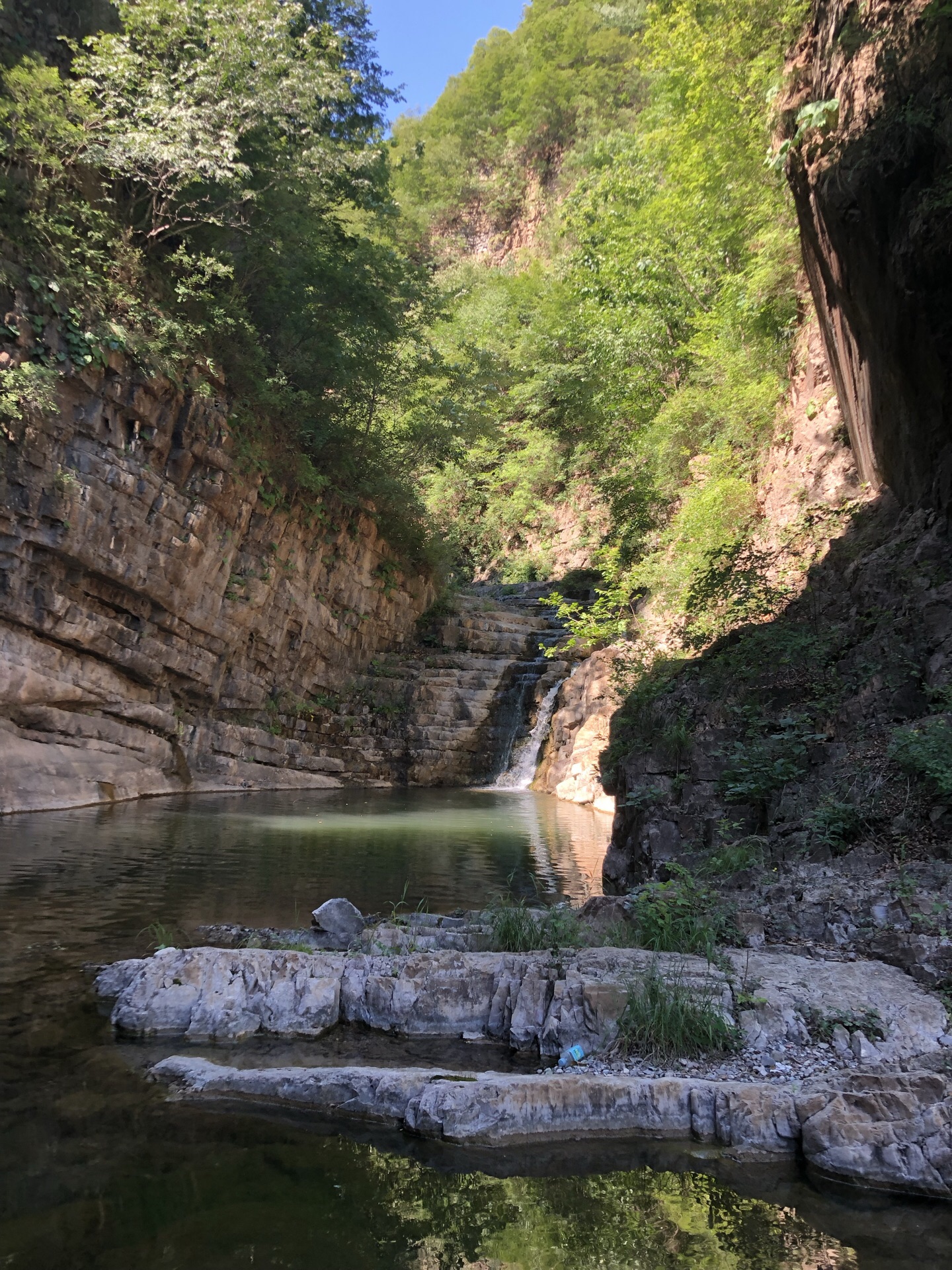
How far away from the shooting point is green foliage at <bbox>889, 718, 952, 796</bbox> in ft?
17.1

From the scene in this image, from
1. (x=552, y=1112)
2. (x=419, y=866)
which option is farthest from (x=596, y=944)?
(x=419, y=866)

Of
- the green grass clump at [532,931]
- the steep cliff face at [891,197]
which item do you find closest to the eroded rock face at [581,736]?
the steep cliff face at [891,197]

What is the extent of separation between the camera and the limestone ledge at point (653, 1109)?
3018 mm

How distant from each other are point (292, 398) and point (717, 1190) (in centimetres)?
1671

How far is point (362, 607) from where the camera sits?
21703 mm

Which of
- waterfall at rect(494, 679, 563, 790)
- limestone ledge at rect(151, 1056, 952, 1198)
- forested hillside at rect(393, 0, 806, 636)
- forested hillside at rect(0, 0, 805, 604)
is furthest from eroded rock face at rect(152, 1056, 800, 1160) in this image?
waterfall at rect(494, 679, 563, 790)

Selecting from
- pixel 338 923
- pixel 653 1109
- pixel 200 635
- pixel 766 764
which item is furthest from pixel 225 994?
pixel 200 635

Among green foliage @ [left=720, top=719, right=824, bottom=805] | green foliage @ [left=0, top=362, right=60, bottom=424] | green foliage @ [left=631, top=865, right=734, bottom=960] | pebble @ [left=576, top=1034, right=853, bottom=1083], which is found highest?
green foliage @ [left=0, top=362, right=60, bottom=424]

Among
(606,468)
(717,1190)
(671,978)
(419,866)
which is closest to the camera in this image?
(717,1190)

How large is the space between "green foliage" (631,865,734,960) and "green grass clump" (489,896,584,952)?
1.48 ft

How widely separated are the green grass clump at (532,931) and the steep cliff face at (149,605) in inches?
375

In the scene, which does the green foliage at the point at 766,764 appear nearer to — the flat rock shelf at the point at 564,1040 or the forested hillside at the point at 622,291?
the flat rock shelf at the point at 564,1040

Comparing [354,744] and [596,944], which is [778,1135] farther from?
[354,744]

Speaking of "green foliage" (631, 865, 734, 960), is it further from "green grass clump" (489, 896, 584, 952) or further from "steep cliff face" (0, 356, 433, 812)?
"steep cliff face" (0, 356, 433, 812)
